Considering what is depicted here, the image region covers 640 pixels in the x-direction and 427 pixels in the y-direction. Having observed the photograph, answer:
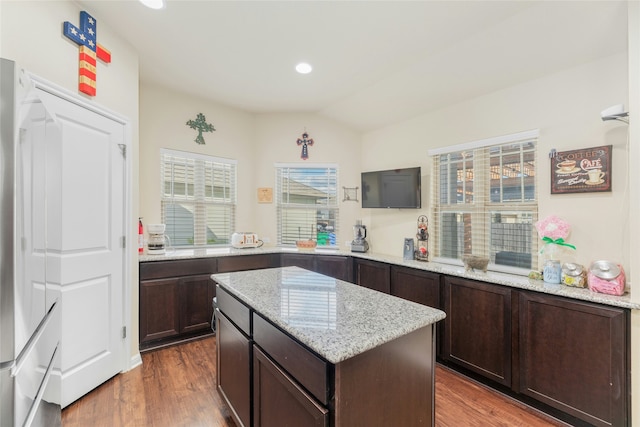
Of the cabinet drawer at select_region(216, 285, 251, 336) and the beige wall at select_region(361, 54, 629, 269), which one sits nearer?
the cabinet drawer at select_region(216, 285, 251, 336)

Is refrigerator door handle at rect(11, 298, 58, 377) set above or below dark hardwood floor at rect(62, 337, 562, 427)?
above

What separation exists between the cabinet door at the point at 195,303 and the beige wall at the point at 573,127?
3231 millimetres

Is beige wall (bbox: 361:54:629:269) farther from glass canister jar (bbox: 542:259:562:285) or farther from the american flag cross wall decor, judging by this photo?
the american flag cross wall decor

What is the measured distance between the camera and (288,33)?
243 cm

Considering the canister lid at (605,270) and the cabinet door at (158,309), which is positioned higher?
the canister lid at (605,270)

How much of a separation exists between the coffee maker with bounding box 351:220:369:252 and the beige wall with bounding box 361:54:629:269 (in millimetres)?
1508

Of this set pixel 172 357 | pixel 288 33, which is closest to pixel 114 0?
pixel 288 33

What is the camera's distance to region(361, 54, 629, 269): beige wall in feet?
6.76

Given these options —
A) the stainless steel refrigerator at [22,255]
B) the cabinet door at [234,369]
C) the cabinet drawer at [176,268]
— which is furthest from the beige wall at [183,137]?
the stainless steel refrigerator at [22,255]

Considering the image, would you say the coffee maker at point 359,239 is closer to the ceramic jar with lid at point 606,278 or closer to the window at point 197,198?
the window at point 197,198

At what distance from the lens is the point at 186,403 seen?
7.04 feet

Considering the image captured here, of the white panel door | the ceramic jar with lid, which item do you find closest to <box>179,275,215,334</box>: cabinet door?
the white panel door

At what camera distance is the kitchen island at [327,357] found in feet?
3.37

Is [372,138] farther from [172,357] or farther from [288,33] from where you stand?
[172,357]
